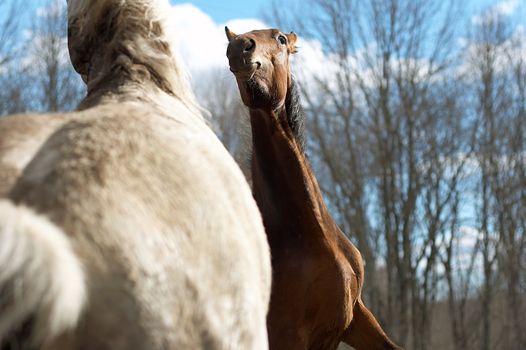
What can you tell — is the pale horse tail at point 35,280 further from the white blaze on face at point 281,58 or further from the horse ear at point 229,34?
the horse ear at point 229,34

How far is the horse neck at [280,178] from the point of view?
5430 millimetres

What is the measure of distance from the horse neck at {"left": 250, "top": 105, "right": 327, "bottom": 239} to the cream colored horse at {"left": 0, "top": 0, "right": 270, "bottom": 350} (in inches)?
123

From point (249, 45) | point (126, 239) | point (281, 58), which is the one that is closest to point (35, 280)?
point (126, 239)

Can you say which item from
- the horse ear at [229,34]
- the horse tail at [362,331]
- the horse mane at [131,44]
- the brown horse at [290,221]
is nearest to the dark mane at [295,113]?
the brown horse at [290,221]

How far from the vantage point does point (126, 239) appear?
177cm

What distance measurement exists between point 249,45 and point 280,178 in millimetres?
935

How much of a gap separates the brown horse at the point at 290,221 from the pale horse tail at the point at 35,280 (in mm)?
3452

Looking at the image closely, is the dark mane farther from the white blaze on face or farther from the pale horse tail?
the pale horse tail

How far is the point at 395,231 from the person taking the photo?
23.2 m

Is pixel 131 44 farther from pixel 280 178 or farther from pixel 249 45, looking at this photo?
pixel 280 178

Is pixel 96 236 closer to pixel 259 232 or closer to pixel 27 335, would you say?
pixel 27 335

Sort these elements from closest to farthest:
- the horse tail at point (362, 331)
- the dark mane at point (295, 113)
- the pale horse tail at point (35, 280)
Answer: the pale horse tail at point (35, 280) < the dark mane at point (295, 113) < the horse tail at point (362, 331)

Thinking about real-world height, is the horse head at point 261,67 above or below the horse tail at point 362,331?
above

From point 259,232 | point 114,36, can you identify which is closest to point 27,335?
point 259,232
